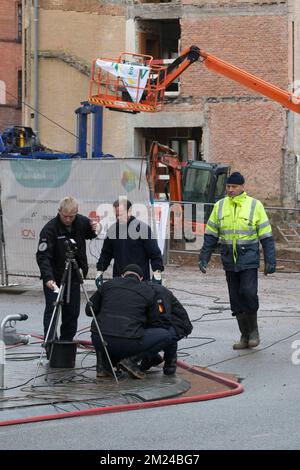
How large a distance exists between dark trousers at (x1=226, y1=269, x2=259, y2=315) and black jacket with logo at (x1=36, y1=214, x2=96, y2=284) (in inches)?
75.8

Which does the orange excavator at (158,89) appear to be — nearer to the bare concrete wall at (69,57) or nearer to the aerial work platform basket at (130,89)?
the aerial work platform basket at (130,89)

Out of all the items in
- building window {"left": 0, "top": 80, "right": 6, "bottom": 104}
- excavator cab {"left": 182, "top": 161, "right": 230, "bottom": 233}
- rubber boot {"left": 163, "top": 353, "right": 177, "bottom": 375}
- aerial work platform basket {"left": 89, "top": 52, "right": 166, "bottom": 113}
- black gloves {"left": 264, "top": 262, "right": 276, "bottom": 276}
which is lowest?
rubber boot {"left": 163, "top": 353, "right": 177, "bottom": 375}

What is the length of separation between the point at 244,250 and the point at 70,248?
2.44 meters

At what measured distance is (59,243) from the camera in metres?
12.3

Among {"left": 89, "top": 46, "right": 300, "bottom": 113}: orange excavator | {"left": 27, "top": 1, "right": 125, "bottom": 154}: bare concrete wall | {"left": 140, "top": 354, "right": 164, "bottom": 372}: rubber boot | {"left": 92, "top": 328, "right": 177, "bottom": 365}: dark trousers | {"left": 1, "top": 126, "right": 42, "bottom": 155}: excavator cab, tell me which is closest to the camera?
{"left": 92, "top": 328, "right": 177, "bottom": 365}: dark trousers

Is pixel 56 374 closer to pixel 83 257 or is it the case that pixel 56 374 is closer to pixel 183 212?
pixel 83 257

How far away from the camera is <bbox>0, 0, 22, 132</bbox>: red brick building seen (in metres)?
58.5

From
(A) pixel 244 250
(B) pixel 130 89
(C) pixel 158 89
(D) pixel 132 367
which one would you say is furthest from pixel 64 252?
(C) pixel 158 89

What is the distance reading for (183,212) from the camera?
1013 inches

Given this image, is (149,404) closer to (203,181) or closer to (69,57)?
(203,181)

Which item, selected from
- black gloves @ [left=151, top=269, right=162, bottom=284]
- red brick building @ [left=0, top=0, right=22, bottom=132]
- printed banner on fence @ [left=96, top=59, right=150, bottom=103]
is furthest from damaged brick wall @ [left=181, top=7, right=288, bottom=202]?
red brick building @ [left=0, top=0, right=22, bottom=132]

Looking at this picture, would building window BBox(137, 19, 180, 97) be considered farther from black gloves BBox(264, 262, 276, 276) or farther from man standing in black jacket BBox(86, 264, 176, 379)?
man standing in black jacket BBox(86, 264, 176, 379)
